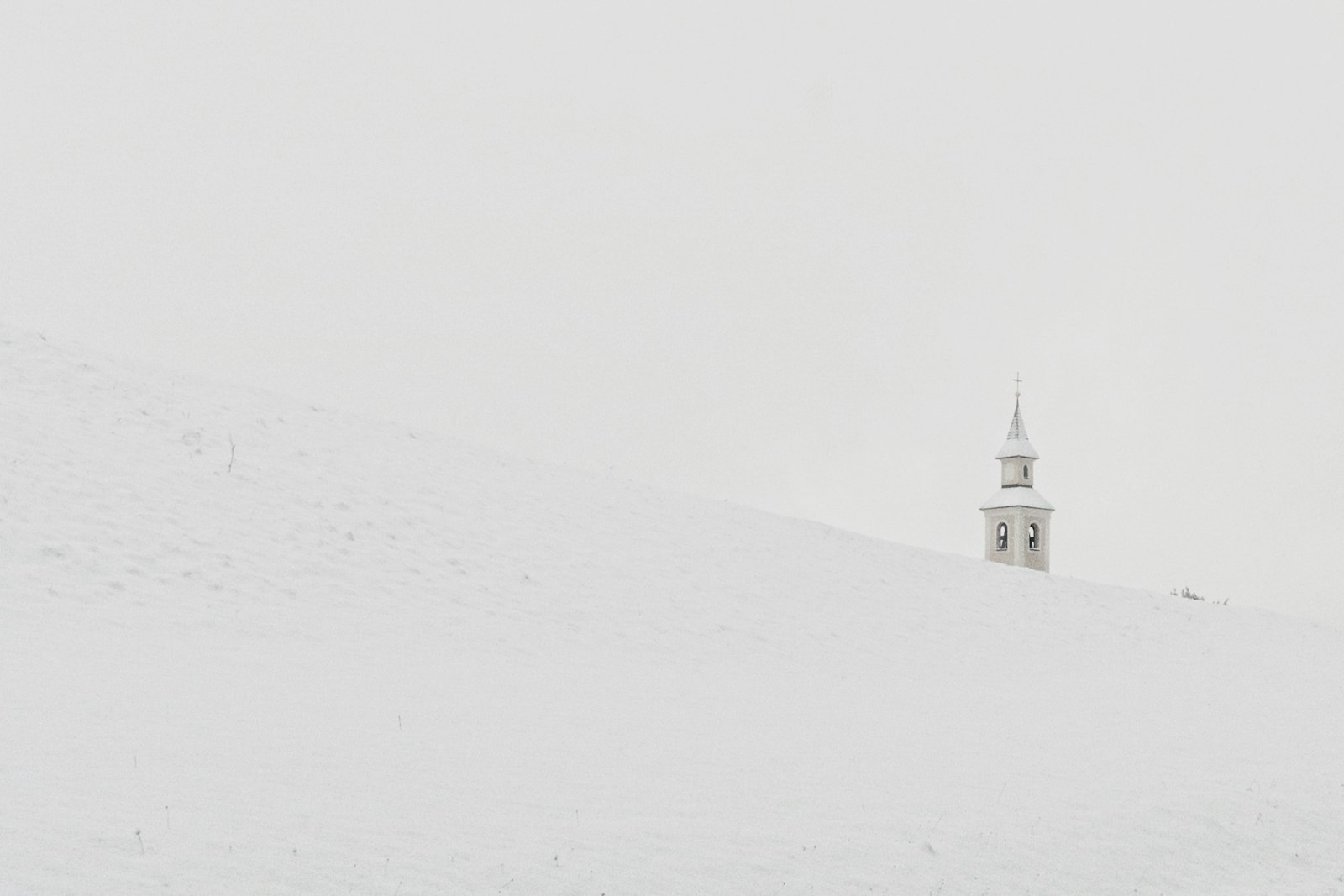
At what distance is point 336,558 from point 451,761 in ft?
28.3

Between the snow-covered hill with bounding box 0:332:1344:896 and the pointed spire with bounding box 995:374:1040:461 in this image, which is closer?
the snow-covered hill with bounding box 0:332:1344:896

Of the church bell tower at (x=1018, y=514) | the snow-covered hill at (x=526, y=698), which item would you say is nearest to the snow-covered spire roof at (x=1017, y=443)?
the church bell tower at (x=1018, y=514)

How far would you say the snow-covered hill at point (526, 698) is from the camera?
27.8 ft

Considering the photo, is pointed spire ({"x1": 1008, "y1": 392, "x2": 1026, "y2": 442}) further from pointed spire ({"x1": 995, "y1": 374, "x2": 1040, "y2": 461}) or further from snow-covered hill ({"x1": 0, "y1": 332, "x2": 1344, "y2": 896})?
snow-covered hill ({"x1": 0, "y1": 332, "x2": 1344, "y2": 896})

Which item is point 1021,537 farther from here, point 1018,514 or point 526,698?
point 526,698

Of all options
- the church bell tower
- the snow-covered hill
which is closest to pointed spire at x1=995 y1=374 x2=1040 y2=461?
the church bell tower

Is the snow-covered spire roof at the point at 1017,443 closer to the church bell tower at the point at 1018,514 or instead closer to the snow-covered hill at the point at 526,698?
the church bell tower at the point at 1018,514

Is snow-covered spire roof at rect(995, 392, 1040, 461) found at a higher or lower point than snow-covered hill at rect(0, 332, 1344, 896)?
higher

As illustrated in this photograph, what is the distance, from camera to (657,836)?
9117 millimetres

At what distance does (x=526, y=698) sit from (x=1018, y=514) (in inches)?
2719

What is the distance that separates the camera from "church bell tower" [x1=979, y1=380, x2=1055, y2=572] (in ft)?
255

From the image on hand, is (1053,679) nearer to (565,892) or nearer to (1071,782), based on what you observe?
(1071,782)

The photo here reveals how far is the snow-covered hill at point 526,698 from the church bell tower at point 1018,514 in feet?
162

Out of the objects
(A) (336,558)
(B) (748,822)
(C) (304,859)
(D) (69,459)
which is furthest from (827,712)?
(D) (69,459)
